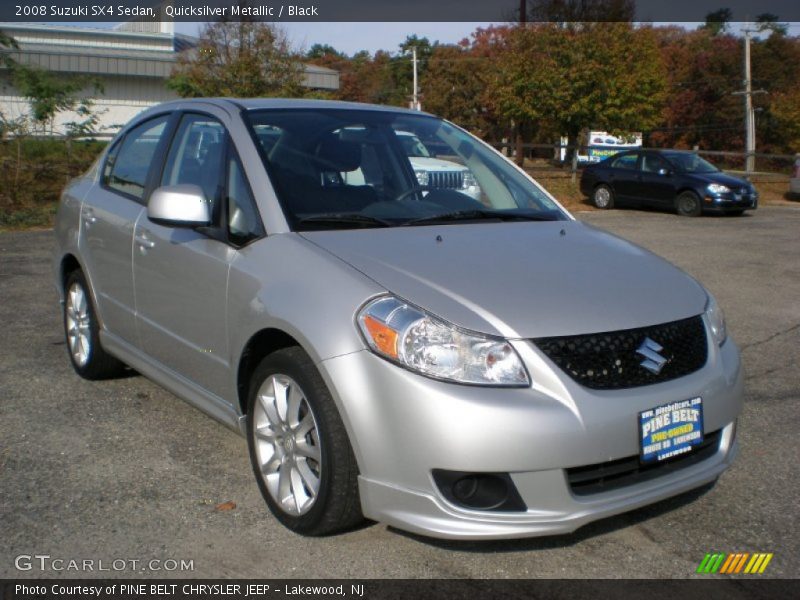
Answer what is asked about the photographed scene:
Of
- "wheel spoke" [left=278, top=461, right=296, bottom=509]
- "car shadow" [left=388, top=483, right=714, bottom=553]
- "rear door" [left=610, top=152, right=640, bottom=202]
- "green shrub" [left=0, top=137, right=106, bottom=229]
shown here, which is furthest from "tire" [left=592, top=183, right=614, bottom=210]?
"wheel spoke" [left=278, top=461, right=296, bottom=509]

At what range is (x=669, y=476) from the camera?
3348 mm

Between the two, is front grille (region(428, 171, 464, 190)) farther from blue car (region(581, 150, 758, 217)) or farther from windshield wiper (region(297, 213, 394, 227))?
blue car (region(581, 150, 758, 217))

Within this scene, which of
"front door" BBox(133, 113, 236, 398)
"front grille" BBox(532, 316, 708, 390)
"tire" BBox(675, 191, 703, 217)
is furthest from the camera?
"tire" BBox(675, 191, 703, 217)

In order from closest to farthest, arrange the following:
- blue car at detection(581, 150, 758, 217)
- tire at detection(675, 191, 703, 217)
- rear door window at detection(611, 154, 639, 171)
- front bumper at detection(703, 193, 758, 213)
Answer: front bumper at detection(703, 193, 758, 213) → blue car at detection(581, 150, 758, 217) → tire at detection(675, 191, 703, 217) → rear door window at detection(611, 154, 639, 171)

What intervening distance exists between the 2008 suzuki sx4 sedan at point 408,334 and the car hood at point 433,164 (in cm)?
3

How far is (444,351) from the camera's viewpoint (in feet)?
10.2

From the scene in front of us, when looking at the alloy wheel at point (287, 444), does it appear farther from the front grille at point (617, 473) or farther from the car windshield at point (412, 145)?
the car windshield at point (412, 145)

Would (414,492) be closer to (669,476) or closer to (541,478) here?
(541,478)

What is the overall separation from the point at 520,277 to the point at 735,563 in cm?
132

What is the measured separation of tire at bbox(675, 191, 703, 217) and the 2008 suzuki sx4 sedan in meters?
15.0

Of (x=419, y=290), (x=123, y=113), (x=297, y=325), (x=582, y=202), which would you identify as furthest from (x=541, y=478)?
(x=123, y=113)

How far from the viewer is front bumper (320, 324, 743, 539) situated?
3.01 metres

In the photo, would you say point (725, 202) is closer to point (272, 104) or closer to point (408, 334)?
point (272, 104)

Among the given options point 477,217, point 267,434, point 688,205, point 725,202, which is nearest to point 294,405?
point 267,434
